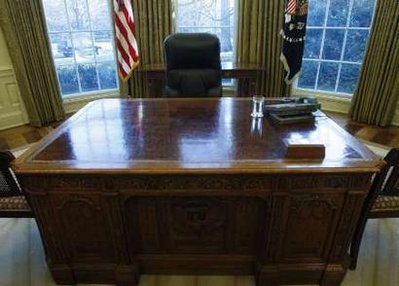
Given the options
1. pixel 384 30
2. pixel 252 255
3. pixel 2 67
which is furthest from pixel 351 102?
pixel 2 67

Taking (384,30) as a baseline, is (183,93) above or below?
below

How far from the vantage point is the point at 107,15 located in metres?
3.84

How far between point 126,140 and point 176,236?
0.56 meters

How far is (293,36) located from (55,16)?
9.74 feet

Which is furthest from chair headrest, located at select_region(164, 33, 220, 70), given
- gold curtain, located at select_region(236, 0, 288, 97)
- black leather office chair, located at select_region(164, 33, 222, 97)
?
gold curtain, located at select_region(236, 0, 288, 97)

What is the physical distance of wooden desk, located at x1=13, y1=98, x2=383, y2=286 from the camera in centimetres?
125

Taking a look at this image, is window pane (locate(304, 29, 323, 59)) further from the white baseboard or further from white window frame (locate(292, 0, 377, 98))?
the white baseboard

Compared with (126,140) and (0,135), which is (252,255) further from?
(0,135)

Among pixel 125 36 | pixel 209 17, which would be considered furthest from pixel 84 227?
pixel 209 17

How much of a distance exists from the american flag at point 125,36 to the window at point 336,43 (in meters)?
2.34

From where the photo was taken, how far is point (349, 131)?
11.1 ft

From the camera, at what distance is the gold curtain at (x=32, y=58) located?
10.3ft

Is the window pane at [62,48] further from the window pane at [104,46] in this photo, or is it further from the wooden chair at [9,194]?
the wooden chair at [9,194]

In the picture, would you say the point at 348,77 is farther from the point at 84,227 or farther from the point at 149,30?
the point at 84,227
